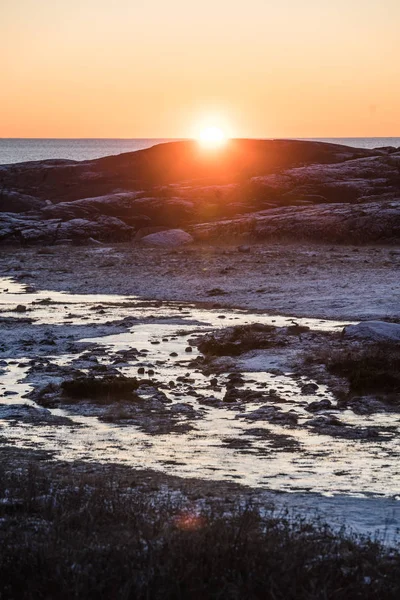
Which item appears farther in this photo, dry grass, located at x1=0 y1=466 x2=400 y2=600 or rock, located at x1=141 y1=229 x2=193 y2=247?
rock, located at x1=141 y1=229 x2=193 y2=247

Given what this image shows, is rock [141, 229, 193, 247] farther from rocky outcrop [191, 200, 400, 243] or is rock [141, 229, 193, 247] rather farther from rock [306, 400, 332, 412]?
rock [306, 400, 332, 412]

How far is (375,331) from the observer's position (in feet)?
59.0

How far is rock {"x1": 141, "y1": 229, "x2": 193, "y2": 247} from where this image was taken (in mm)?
37906

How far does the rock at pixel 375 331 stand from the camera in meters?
17.6

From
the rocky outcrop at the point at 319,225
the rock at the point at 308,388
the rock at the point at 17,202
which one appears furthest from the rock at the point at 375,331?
the rock at the point at 17,202

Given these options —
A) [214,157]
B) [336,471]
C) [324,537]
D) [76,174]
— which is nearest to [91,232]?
[76,174]

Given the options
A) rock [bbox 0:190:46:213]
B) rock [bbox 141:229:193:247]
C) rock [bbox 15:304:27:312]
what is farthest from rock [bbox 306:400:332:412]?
rock [bbox 0:190:46:213]

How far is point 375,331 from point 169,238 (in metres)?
21.2

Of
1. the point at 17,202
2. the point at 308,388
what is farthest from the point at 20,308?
the point at 17,202

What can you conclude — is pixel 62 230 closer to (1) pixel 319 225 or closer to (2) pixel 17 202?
(2) pixel 17 202

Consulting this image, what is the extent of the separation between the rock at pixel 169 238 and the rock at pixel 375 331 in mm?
19887

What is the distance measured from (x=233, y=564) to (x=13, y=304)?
1972 centimetres

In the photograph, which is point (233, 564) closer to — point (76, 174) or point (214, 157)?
point (76, 174)

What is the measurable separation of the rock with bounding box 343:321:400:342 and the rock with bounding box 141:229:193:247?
65.2 feet
